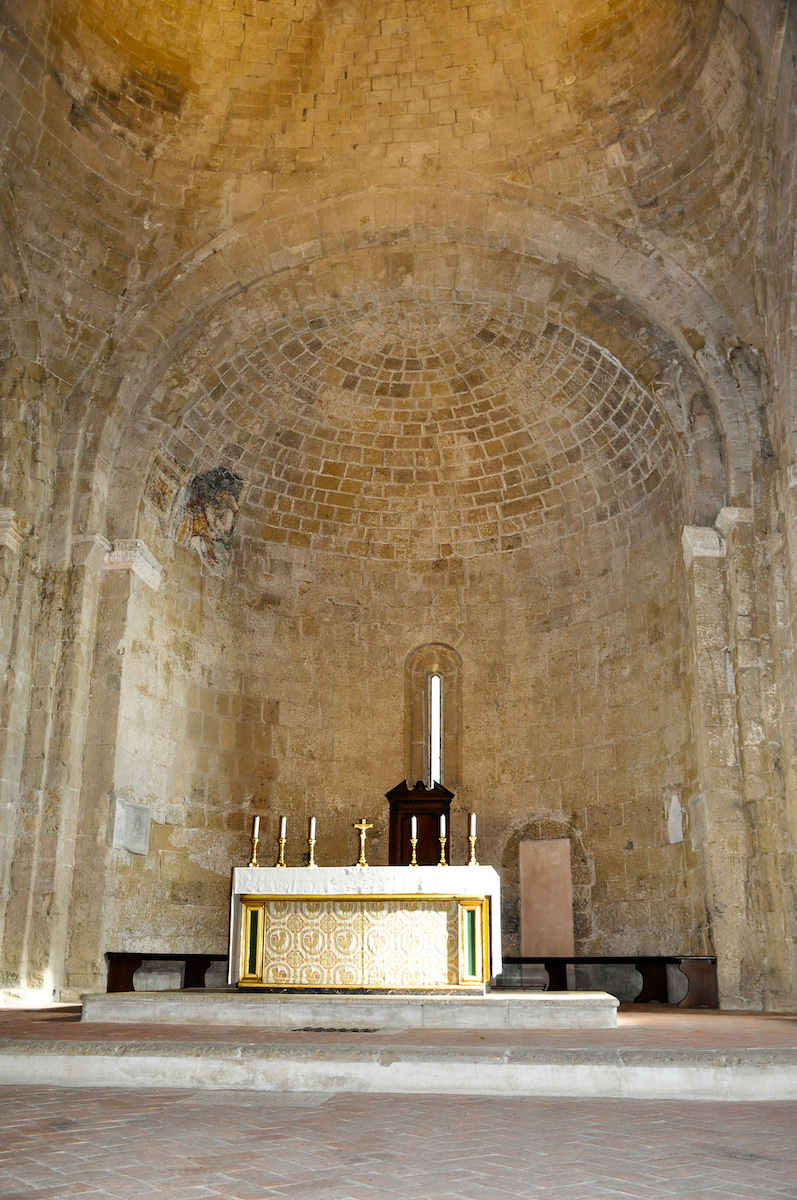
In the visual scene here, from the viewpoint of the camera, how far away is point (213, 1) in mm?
12273

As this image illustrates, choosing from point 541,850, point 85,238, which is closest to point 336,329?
point 85,238

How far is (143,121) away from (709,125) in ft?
21.0

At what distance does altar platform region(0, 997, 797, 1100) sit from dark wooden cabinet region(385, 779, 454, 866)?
21.4 ft

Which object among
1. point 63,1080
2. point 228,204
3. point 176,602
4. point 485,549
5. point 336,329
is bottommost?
point 63,1080

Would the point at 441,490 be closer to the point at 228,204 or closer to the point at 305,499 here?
the point at 305,499

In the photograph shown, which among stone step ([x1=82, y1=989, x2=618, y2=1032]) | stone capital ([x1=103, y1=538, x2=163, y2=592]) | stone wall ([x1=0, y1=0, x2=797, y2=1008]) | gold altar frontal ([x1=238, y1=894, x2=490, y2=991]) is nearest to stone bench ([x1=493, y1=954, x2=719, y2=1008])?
stone wall ([x1=0, y1=0, x2=797, y2=1008])

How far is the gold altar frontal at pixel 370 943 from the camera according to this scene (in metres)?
8.28

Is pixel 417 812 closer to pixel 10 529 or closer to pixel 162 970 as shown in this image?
pixel 162 970

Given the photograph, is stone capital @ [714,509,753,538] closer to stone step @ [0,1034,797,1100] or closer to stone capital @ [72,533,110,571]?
stone step @ [0,1034,797,1100]

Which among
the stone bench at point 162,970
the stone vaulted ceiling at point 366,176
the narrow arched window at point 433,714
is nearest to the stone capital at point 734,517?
the stone vaulted ceiling at point 366,176

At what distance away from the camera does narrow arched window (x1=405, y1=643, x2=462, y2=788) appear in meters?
13.9

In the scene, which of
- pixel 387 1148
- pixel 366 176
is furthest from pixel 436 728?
pixel 387 1148

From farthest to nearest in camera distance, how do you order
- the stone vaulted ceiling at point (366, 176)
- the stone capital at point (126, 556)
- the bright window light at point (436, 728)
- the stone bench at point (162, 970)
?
1. the bright window light at point (436, 728)
2. the stone capital at point (126, 556)
3. the stone vaulted ceiling at point (366, 176)
4. the stone bench at point (162, 970)

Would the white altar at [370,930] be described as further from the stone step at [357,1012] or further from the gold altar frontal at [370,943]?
→ the stone step at [357,1012]
